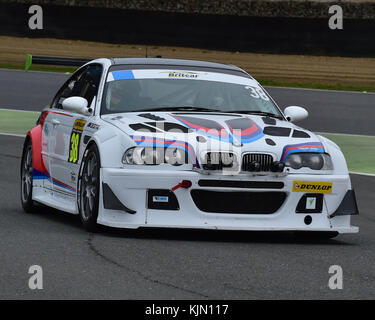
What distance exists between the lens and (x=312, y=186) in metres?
8.27

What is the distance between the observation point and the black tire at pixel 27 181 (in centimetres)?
991

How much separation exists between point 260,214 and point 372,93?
23.2 m

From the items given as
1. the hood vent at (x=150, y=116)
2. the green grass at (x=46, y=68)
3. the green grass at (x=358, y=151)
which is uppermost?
the green grass at (x=46, y=68)

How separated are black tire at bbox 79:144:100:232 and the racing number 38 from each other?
35 cm

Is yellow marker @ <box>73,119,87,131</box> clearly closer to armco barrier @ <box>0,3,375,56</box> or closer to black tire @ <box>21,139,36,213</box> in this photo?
black tire @ <box>21,139,36,213</box>

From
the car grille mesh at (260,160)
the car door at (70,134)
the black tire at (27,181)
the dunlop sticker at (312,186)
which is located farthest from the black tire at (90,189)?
the dunlop sticker at (312,186)

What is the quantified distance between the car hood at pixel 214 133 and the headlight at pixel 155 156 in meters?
0.05

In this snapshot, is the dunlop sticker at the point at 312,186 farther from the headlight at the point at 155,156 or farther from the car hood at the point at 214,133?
the headlight at the point at 155,156

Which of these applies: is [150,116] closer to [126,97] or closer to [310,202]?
[126,97]

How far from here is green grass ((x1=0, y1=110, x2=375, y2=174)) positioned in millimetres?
15852

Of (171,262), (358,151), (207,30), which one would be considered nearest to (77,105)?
(171,262)

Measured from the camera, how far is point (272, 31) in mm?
34594

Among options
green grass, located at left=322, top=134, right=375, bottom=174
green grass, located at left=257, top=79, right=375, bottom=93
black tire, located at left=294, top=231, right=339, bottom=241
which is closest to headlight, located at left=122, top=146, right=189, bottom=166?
black tire, located at left=294, top=231, right=339, bottom=241

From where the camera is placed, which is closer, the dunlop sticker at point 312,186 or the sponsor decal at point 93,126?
the dunlop sticker at point 312,186
